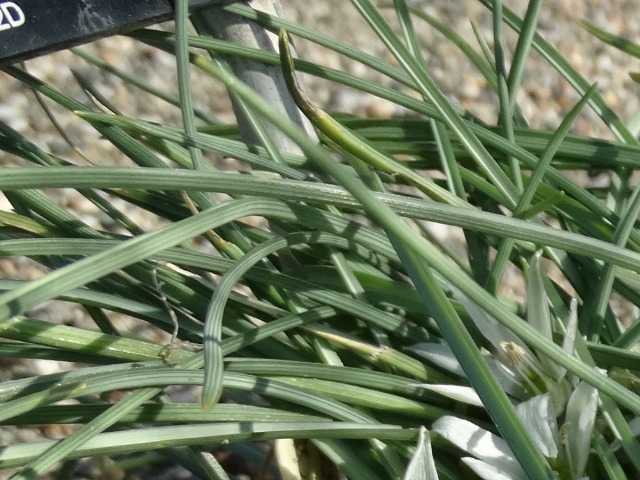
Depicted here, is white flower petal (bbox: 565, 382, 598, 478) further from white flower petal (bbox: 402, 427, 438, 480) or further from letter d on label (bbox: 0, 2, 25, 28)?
letter d on label (bbox: 0, 2, 25, 28)

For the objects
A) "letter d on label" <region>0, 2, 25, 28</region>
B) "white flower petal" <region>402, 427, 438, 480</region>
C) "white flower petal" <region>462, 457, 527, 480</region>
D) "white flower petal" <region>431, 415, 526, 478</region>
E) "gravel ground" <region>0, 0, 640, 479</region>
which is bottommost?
"white flower petal" <region>402, 427, 438, 480</region>

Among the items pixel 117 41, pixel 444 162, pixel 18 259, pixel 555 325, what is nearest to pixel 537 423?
pixel 555 325

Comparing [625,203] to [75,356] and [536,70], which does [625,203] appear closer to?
[75,356]

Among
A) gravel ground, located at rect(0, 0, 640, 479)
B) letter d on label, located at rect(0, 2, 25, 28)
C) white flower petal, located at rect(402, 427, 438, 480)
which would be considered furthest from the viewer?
gravel ground, located at rect(0, 0, 640, 479)

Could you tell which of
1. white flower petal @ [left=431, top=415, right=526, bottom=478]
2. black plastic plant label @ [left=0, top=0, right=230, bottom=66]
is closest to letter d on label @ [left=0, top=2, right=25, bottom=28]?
black plastic plant label @ [left=0, top=0, right=230, bottom=66]

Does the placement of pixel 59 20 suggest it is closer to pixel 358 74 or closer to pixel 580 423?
pixel 580 423

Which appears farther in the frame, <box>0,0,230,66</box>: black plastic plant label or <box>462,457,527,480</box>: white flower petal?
<box>0,0,230,66</box>: black plastic plant label

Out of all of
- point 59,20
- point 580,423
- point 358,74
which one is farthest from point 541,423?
point 358,74
